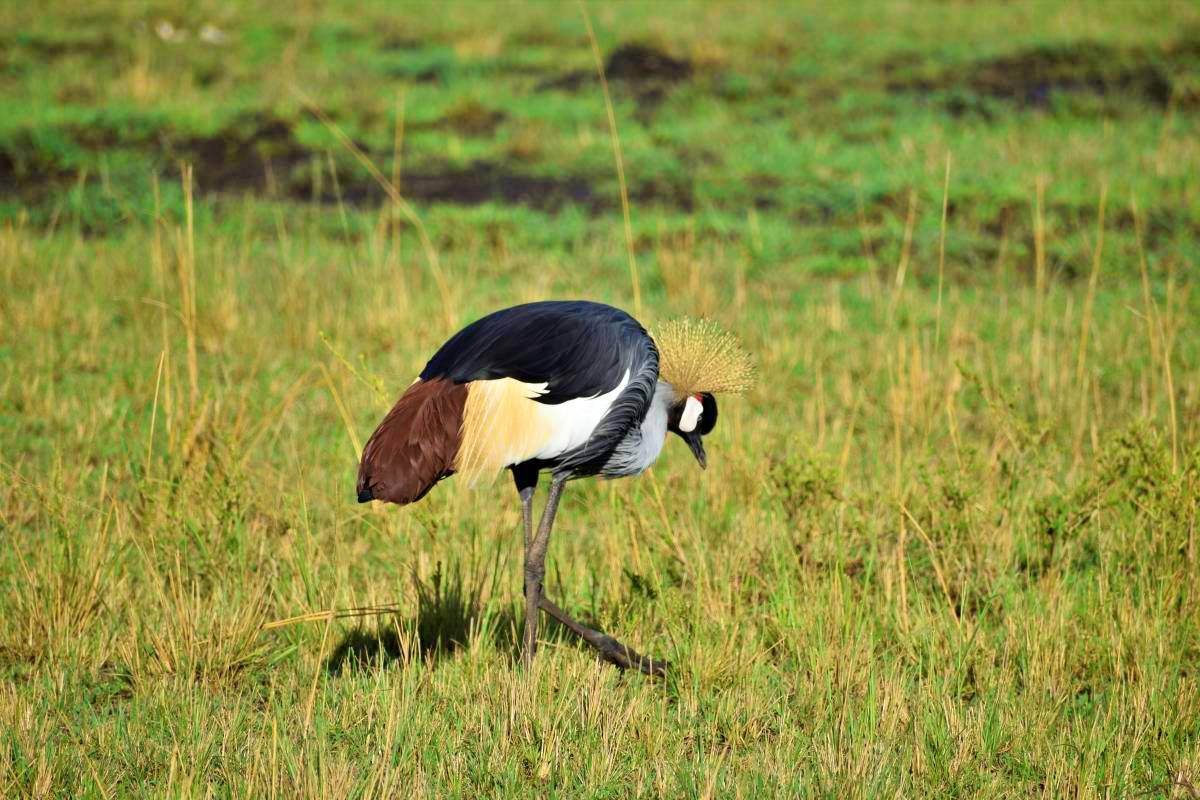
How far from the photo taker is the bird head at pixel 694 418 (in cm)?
357

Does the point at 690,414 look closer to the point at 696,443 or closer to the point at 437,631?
the point at 696,443

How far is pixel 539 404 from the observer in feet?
10.4

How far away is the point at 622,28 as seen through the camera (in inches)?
516

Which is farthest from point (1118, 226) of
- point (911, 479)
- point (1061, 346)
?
point (911, 479)

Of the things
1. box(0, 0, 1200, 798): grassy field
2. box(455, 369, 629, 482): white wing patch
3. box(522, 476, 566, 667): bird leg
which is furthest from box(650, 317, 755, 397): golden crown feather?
box(0, 0, 1200, 798): grassy field

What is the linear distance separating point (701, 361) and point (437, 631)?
1092 mm

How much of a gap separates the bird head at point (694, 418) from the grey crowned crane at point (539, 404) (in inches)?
3.0

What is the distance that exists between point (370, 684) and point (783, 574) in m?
1.32

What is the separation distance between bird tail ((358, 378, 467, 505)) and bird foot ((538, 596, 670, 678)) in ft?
2.04

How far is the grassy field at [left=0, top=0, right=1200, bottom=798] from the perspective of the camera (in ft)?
10.3

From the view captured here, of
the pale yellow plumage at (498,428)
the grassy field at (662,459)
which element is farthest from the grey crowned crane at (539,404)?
the grassy field at (662,459)

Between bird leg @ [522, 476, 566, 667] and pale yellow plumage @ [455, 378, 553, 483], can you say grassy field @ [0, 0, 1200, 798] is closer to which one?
bird leg @ [522, 476, 566, 667]

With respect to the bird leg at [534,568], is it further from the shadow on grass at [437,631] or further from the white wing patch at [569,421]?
the white wing patch at [569,421]

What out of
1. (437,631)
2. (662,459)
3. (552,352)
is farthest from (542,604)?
(662,459)
